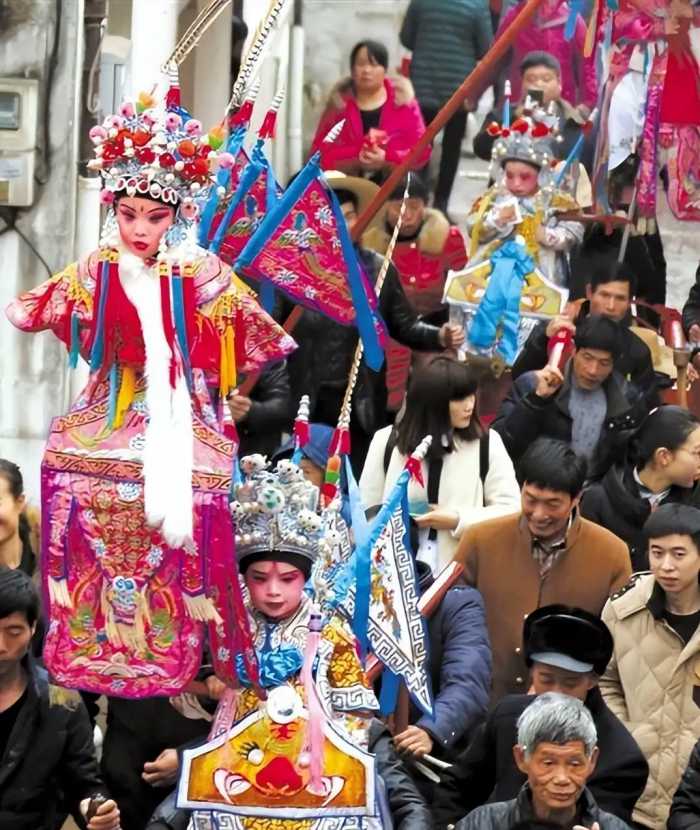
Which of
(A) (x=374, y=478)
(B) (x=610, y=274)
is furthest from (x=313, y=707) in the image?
(B) (x=610, y=274)

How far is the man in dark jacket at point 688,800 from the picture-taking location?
7500mm

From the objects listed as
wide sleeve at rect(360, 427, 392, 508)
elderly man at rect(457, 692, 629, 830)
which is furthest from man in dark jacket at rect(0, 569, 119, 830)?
wide sleeve at rect(360, 427, 392, 508)

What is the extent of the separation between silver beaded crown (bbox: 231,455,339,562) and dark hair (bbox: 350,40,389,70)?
6673 millimetres

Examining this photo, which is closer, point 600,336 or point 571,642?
point 571,642

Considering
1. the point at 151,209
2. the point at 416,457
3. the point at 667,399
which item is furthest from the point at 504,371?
the point at 151,209

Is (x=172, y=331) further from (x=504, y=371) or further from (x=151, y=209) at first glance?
(x=504, y=371)

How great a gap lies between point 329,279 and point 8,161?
129 inches

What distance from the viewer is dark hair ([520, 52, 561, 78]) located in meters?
14.1

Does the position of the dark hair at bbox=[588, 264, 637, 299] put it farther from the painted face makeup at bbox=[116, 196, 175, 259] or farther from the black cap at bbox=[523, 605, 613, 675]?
the painted face makeup at bbox=[116, 196, 175, 259]

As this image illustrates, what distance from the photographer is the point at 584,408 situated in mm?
10367

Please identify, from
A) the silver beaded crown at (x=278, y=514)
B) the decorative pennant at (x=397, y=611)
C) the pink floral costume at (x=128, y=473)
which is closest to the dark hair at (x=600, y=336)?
the decorative pennant at (x=397, y=611)

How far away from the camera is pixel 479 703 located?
8.17 metres

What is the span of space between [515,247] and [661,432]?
2.26 m

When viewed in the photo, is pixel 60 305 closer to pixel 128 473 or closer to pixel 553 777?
pixel 128 473
